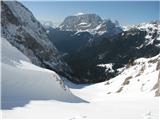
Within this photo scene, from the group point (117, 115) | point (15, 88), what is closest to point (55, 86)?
point (15, 88)

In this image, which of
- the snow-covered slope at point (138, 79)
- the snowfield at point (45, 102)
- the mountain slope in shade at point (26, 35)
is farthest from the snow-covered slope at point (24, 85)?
the mountain slope in shade at point (26, 35)

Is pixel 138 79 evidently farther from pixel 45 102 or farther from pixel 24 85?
pixel 45 102

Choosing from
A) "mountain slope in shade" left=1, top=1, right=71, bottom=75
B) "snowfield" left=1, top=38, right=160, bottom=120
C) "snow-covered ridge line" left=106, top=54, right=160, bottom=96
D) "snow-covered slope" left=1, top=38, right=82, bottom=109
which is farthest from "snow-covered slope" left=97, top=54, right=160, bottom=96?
"mountain slope in shade" left=1, top=1, right=71, bottom=75

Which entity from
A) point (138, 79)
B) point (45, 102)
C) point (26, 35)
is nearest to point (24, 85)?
point (45, 102)

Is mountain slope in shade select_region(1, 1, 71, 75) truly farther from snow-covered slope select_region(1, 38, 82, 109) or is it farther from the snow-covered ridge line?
snow-covered slope select_region(1, 38, 82, 109)

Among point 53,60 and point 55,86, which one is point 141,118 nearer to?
point 55,86

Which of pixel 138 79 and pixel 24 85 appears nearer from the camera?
pixel 24 85

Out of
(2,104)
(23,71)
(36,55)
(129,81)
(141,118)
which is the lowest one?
(141,118)
